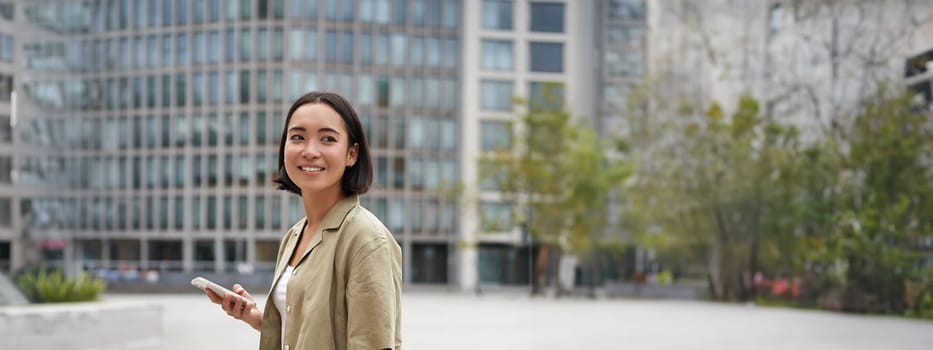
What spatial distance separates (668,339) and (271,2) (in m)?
47.3

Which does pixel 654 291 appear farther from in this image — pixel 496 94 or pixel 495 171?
pixel 496 94

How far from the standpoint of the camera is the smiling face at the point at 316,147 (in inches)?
115

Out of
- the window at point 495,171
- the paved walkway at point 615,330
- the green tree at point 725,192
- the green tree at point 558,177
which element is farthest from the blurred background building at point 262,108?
the paved walkway at point 615,330

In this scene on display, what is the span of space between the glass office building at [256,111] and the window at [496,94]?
0.24 feet

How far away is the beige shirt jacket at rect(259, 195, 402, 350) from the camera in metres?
2.76

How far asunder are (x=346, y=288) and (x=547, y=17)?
61612 mm

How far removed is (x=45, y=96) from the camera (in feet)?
208

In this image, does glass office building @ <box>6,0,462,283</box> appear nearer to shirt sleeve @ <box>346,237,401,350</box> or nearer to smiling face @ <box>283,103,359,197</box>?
smiling face @ <box>283,103,359,197</box>

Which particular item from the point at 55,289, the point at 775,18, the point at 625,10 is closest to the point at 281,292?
the point at 55,289

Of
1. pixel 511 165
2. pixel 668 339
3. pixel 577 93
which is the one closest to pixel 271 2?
pixel 577 93

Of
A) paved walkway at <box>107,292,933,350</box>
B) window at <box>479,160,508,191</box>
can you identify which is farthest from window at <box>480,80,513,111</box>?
paved walkway at <box>107,292,933,350</box>

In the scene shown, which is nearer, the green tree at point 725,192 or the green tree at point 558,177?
the green tree at point 725,192

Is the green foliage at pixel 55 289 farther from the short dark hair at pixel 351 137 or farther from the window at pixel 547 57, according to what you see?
the window at pixel 547 57

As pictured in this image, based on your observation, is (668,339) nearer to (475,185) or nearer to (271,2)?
(475,185)
